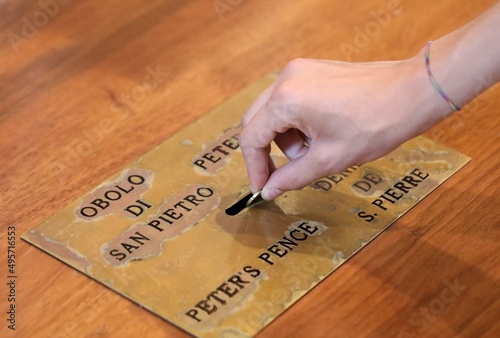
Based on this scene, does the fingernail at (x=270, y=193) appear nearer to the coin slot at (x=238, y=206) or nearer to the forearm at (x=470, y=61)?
the coin slot at (x=238, y=206)

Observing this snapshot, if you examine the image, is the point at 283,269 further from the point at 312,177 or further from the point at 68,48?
the point at 68,48

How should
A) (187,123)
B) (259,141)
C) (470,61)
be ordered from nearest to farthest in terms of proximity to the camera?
1. (470,61)
2. (259,141)
3. (187,123)

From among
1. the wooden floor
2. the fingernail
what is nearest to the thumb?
the fingernail

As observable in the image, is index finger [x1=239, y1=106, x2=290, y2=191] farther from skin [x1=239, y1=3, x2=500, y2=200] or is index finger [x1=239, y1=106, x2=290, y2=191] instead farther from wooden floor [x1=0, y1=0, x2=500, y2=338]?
wooden floor [x1=0, y1=0, x2=500, y2=338]

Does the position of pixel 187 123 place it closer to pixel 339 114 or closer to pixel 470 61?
pixel 339 114

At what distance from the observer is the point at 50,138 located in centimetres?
129

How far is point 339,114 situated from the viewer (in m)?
0.98

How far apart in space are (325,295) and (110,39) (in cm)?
69

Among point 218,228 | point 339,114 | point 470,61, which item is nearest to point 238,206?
point 218,228

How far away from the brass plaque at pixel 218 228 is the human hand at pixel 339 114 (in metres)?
0.07

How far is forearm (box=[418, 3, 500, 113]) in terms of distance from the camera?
3.09 ft

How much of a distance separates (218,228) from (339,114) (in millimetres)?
221

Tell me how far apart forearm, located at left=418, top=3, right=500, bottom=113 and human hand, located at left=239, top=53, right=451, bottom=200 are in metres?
0.02

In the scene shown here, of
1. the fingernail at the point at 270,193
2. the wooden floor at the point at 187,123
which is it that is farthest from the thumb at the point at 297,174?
the wooden floor at the point at 187,123
